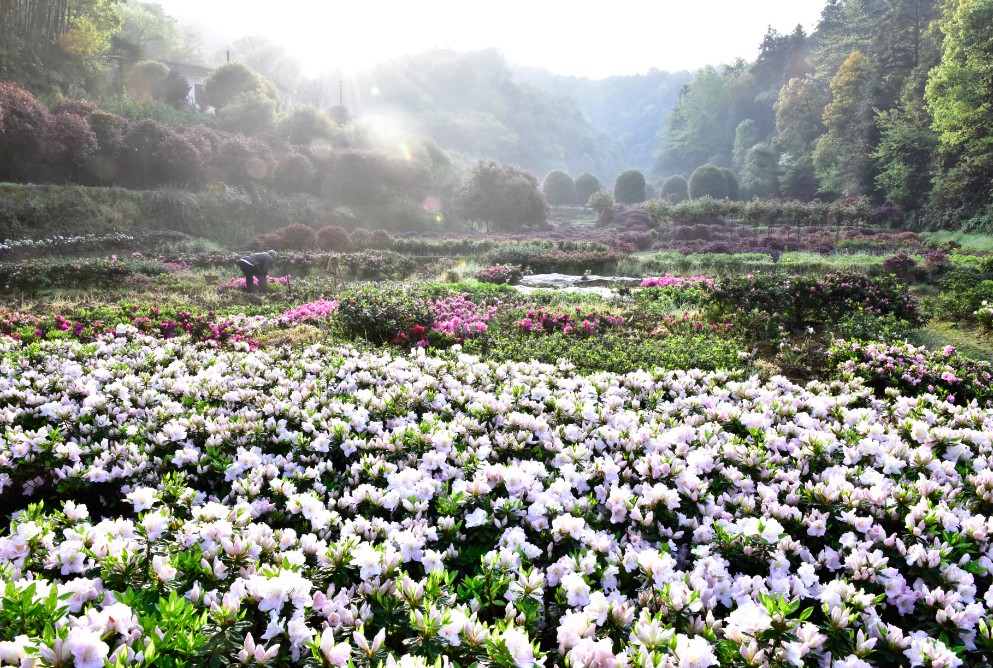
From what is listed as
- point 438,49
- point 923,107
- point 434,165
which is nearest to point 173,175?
point 434,165

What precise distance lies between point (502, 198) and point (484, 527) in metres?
36.0

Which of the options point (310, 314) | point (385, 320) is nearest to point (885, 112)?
point (385, 320)

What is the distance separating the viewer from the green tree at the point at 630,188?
56.4m

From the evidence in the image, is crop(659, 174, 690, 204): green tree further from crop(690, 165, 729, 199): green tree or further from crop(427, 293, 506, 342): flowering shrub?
crop(427, 293, 506, 342): flowering shrub

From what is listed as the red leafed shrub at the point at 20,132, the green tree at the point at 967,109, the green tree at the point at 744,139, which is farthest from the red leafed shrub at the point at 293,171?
the green tree at the point at 744,139

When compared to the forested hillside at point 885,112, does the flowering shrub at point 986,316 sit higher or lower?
lower

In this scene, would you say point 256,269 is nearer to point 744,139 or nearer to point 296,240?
point 296,240

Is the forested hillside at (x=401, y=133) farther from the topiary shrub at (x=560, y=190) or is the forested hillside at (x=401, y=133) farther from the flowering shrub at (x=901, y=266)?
the flowering shrub at (x=901, y=266)

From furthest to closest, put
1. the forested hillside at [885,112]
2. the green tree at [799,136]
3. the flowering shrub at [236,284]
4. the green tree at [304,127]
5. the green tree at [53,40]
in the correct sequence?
the green tree at [799,136] < the green tree at [304,127] < the forested hillside at [885,112] < the green tree at [53,40] < the flowering shrub at [236,284]

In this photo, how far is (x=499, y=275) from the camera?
14281 millimetres

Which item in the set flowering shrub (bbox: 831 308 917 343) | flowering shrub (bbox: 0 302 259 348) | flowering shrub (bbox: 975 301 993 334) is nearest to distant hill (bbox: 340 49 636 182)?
flowering shrub (bbox: 0 302 259 348)

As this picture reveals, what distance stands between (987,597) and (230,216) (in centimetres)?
2824

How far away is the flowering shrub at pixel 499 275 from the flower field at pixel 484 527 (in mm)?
10320

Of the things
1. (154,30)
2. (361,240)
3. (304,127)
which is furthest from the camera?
(154,30)
